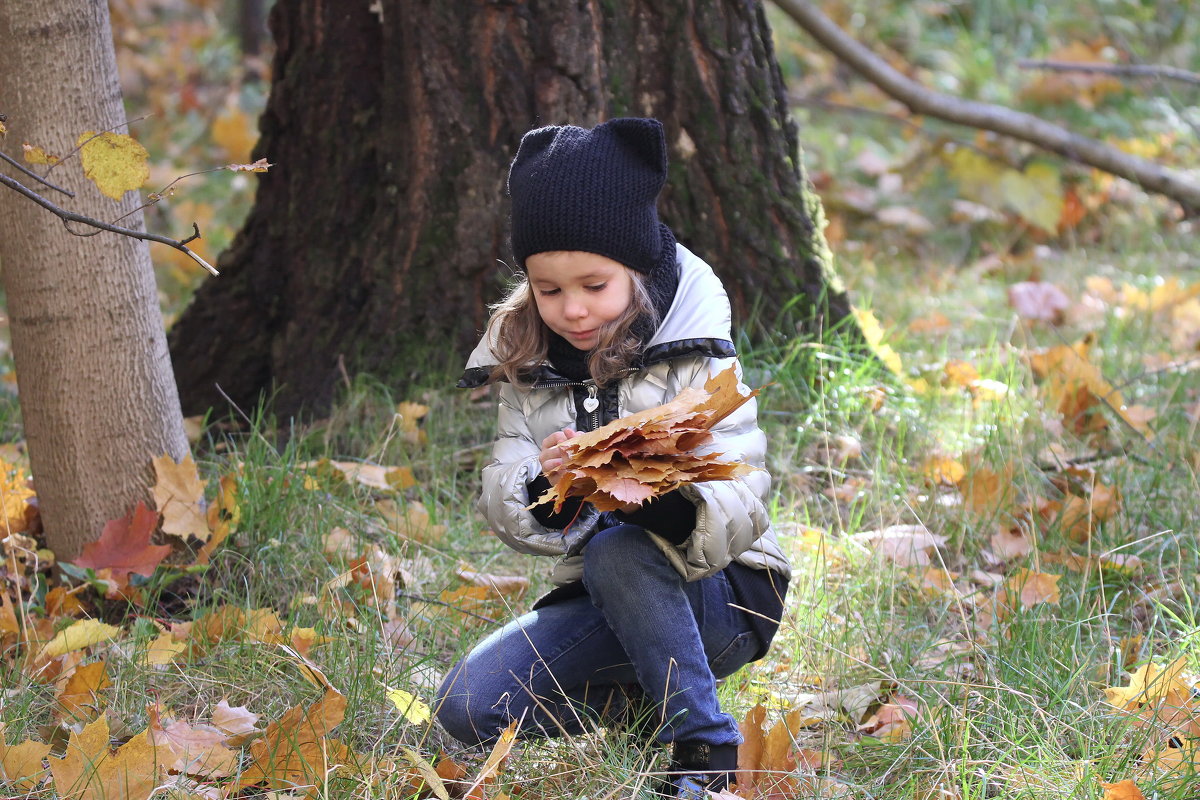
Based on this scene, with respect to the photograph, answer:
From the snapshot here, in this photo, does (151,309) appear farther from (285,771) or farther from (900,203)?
(900,203)

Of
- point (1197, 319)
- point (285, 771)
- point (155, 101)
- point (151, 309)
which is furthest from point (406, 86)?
point (155, 101)

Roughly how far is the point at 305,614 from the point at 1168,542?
6.48 ft

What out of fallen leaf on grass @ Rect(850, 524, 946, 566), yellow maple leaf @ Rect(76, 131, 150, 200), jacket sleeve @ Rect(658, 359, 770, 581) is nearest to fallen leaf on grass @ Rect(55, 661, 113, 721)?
yellow maple leaf @ Rect(76, 131, 150, 200)

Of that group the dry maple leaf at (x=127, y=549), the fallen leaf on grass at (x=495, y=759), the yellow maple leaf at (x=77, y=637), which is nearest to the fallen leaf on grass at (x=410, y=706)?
the fallen leaf on grass at (x=495, y=759)

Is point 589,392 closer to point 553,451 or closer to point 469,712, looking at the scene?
point 553,451

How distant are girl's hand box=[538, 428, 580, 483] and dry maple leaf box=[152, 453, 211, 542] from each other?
3.52ft

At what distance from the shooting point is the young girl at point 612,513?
199cm

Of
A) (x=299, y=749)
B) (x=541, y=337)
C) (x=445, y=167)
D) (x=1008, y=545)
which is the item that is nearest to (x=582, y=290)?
(x=541, y=337)

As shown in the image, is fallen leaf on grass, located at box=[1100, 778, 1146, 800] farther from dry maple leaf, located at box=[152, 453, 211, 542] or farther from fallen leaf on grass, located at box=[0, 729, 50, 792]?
dry maple leaf, located at box=[152, 453, 211, 542]

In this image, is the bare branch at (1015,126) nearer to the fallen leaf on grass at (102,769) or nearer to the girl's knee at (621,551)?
the girl's knee at (621,551)

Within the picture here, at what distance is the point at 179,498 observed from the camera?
8.75ft

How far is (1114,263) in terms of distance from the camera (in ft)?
17.5

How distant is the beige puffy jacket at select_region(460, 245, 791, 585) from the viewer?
1.98 m

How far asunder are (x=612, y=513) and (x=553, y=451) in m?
0.24
